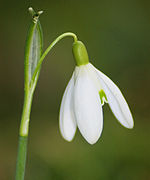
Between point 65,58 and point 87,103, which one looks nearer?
point 87,103

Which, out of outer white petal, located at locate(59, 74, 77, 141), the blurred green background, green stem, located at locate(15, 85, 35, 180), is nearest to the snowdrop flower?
outer white petal, located at locate(59, 74, 77, 141)

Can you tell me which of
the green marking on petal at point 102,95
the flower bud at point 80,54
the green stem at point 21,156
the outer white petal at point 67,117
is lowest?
the green stem at point 21,156

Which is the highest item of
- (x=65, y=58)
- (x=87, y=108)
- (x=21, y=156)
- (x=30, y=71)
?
(x=65, y=58)

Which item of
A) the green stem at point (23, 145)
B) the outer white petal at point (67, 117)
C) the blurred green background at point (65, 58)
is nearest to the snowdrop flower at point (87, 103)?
the outer white petal at point (67, 117)

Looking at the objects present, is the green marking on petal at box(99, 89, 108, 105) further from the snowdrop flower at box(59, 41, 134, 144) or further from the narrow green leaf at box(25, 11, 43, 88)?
the narrow green leaf at box(25, 11, 43, 88)

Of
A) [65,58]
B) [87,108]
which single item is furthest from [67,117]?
[65,58]

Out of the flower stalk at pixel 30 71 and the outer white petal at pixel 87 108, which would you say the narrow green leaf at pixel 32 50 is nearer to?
the flower stalk at pixel 30 71

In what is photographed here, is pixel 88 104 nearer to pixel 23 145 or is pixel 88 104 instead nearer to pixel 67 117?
pixel 67 117

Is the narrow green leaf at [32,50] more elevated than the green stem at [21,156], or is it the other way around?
the narrow green leaf at [32,50]

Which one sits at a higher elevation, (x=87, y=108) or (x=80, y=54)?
(x=80, y=54)
